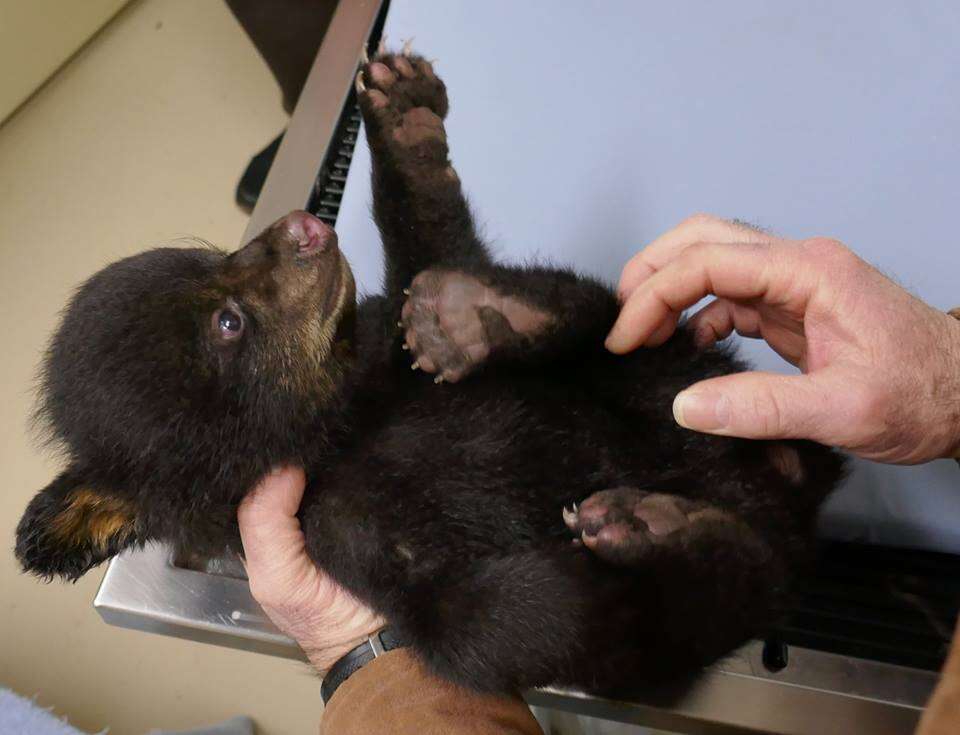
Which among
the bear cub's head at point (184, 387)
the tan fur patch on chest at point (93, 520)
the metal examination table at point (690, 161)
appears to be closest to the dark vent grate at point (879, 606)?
the metal examination table at point (690, 161)

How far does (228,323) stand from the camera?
1.16m

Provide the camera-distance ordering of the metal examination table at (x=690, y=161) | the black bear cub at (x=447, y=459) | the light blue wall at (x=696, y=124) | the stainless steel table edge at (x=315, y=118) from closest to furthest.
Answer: the black bear cub at (x=447, y=459), the metal examination table at (x=690, y=161), the light blue wall at (x=696, y=124), the stainless steel table edge at (x=315, y=118)

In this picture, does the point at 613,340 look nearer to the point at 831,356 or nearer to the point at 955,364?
the point at 831,356

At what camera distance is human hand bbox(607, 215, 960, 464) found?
95cm

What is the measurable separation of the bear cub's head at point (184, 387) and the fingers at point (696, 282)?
482 millimetres

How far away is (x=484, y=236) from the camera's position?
158 cm

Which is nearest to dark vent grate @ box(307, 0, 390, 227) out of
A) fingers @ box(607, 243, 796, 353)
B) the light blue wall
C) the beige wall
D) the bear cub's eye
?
the light blue wall

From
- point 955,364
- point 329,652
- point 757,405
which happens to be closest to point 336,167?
point 329,652

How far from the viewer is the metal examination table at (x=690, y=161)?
4.48 ft

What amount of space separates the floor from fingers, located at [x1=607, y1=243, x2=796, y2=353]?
5.25 ft

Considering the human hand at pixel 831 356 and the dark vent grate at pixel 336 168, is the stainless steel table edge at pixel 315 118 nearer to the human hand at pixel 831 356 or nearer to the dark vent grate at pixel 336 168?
the dark vent grate at pixel 336 168

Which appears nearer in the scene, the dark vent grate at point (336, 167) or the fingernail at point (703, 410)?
the fingernail at point (703, 410)

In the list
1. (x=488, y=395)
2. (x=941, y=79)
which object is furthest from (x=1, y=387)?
(x=941, y=79)

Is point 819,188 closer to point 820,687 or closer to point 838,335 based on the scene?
point 838,335
